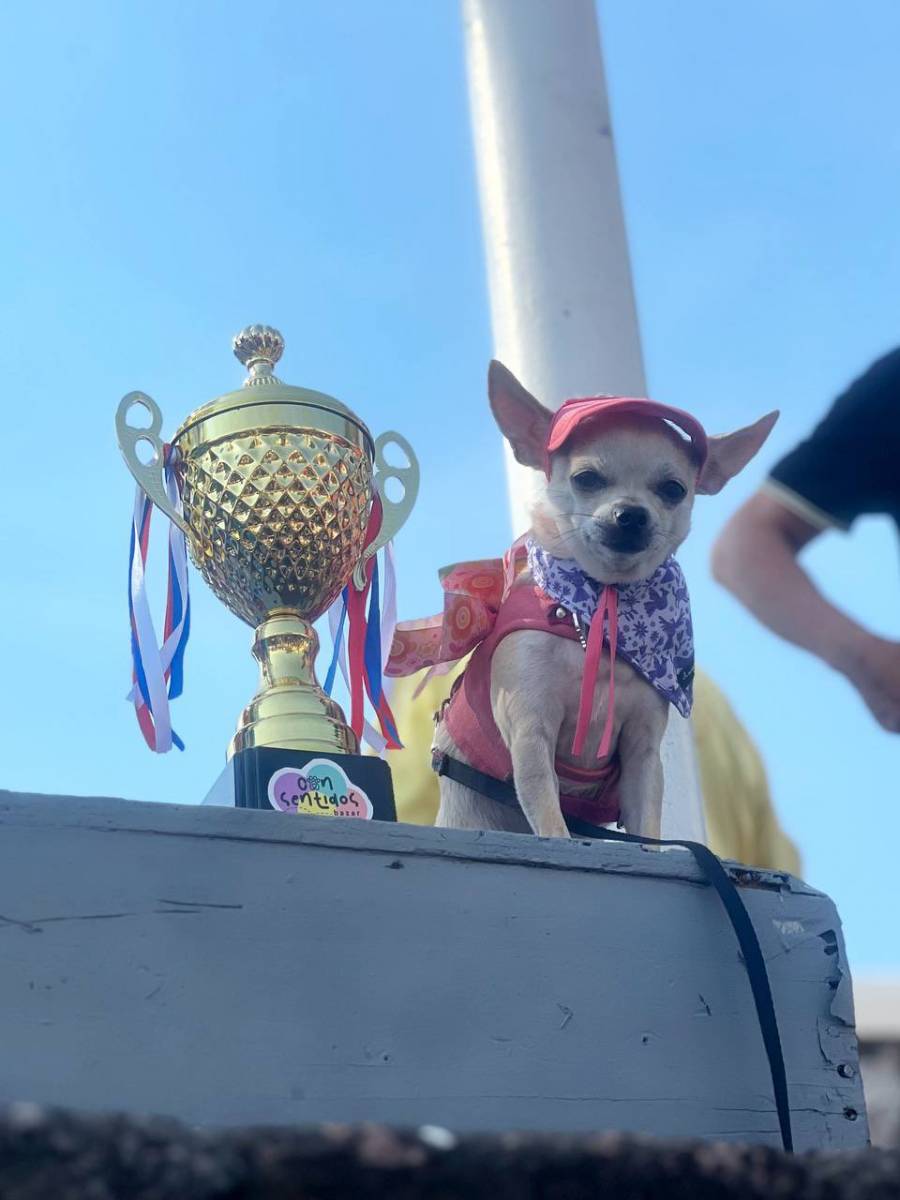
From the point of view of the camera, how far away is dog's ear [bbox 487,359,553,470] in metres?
1.88

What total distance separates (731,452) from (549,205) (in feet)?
4.33

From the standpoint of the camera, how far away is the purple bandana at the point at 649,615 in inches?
69.6

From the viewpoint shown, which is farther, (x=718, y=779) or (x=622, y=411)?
(x=718, y=779)

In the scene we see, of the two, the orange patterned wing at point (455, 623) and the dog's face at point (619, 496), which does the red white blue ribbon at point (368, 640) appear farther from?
the dog's face at point (619, 496)

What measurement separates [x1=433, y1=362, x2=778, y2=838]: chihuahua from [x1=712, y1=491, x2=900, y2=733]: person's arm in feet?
1.83

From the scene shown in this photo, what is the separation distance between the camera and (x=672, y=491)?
1.86 metres

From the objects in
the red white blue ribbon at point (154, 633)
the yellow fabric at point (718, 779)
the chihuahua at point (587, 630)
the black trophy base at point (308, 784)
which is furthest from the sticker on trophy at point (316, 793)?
the yellow fabric at point (718, 779)

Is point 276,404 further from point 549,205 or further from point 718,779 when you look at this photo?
point 718,779

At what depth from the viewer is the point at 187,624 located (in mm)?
1987

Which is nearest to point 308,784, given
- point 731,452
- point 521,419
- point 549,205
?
point 521,419

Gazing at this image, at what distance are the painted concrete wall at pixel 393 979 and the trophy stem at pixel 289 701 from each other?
0.42m

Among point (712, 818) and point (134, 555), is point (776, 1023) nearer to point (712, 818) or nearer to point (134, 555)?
point (134, 555)

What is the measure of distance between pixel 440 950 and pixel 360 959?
0.07 meters

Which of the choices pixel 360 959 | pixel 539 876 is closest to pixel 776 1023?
pixel 539 876
